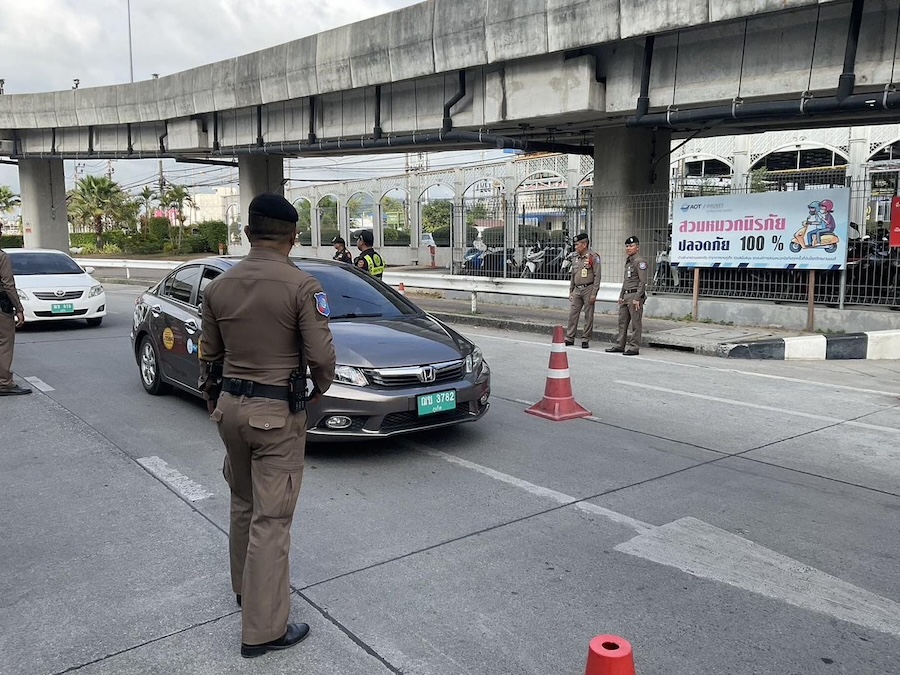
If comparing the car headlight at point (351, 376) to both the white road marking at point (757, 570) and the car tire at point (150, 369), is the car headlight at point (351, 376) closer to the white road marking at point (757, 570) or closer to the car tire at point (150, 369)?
the white road marking at point (757, 570)

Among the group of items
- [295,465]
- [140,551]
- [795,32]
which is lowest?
[140,551]

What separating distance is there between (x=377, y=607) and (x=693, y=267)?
12.4 m

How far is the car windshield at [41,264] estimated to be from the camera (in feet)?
45.1

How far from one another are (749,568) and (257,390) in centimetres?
273

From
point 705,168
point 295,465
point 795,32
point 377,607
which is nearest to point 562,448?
point 377,607

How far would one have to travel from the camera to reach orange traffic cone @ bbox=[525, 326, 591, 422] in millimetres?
7273

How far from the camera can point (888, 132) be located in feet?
96.4

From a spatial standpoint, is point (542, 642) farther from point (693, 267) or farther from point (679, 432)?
point (693, 267)

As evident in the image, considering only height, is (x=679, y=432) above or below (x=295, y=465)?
below

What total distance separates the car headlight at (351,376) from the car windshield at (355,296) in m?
0.97

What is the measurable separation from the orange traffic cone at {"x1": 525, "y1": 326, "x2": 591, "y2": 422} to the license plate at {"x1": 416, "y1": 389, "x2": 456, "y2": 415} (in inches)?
64.6

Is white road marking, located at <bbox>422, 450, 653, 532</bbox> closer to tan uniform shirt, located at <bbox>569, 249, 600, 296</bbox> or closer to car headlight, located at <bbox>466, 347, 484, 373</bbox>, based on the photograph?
car headlight, located at <bbox>466, 347, 484, 373</bbox>

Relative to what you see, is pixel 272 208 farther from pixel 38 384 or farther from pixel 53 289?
pixel 53 289

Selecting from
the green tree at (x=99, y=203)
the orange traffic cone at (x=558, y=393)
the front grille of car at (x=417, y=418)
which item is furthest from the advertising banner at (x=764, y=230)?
the green tree at (x=99, y=203)
